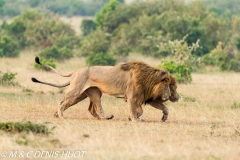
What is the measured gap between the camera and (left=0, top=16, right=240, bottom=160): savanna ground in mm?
9102

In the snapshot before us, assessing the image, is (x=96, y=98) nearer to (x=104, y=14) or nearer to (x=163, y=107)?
(x=163, y=107)

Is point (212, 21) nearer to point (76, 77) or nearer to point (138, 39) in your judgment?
point (138, 39)

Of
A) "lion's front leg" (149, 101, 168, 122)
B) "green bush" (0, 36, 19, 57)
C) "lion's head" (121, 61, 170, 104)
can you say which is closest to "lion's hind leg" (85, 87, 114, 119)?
"lion's head" (121, 61, 170, 104)

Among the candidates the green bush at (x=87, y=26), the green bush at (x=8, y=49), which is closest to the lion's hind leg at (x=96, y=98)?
the green bush at (x=8, y=49)

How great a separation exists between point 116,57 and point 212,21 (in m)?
8.94

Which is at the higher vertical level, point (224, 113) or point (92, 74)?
point (92, 74)

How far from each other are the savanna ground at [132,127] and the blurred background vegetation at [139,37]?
22.5 feet

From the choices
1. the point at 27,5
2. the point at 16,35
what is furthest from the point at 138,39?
the point at 27,5

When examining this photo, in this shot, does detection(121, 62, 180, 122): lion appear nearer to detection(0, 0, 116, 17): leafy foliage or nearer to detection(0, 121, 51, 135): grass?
detection(0, 121, 51, 135): grass

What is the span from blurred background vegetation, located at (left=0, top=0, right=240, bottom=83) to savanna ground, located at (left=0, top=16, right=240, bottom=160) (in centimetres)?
684

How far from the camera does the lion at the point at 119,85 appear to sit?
42.7 feet

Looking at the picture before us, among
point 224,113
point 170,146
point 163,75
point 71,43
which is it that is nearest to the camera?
point 170,146

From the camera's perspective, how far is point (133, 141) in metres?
9.87

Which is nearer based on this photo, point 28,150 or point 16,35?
point 28,150
